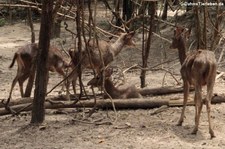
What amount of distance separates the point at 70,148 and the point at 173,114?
223 cm

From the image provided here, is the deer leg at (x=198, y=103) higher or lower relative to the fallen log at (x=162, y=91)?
higher

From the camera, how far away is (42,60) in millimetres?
7219

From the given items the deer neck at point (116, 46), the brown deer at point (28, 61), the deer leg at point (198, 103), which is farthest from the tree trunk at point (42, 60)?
the deer neck at point (116, 46)

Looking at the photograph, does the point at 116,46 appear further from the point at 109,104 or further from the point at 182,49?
the point at 109,104

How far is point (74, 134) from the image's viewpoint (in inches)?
273

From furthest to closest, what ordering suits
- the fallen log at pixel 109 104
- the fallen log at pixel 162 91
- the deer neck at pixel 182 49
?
the fallen log at pixel 162 91
the deer neck at pixel 182 49
the fallen log at pixel 109 104

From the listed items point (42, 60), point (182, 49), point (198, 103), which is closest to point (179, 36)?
point (182, 49)

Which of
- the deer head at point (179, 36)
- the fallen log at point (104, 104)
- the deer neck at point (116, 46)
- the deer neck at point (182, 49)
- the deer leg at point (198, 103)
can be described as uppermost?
the deer head at point (179, 36)

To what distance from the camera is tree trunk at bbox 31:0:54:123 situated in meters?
7.12

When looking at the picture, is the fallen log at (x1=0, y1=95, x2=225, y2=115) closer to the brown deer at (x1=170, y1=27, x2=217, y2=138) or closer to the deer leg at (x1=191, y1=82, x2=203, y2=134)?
the brown deer at (x1=170, y1=27, x2=217, y2=138)

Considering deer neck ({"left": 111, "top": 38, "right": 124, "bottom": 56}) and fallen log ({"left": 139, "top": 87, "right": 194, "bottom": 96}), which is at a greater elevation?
deer neck ({"left": 111, "top": 38, "right": 124, "bottom": 56})

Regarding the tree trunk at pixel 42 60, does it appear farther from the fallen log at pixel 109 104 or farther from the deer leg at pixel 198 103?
the deer leg at pixel 198 103

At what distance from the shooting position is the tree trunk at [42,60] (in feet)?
23.4

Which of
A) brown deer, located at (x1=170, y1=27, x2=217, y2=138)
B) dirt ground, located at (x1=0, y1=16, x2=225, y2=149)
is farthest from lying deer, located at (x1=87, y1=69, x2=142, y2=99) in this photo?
brown deer, located at (x1=170, y1=27, x2=217, y2=138)
